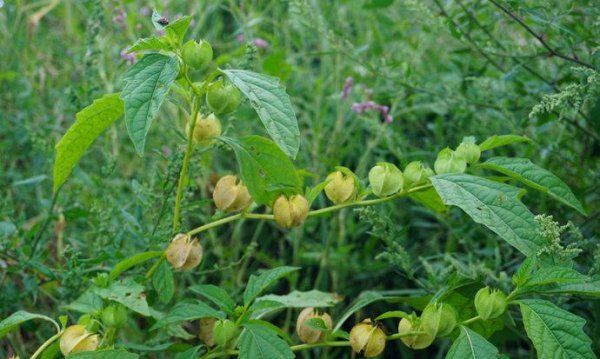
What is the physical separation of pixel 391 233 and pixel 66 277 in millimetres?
513

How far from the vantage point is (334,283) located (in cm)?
177

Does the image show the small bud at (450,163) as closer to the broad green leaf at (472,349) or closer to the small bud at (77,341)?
the broad green leaf at (472,349)

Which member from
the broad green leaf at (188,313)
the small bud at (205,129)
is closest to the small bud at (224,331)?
the broad green leaf at (188,313)

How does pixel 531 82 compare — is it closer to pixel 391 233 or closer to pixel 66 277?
pixel 391 233

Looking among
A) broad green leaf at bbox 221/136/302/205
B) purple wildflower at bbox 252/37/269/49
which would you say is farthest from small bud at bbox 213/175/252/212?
purple wildflower at bbox 252/37/269/49

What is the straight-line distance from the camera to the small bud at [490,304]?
900mm

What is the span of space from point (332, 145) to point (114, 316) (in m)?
1.01

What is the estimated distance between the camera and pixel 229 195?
1025 millimetres

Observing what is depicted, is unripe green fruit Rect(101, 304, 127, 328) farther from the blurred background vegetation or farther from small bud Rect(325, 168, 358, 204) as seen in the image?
small bud Rect(325, 168, 358, 204)

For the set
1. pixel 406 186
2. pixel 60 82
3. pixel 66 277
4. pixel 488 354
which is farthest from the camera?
pixel 60 82

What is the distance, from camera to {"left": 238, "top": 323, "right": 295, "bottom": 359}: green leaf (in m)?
0.92

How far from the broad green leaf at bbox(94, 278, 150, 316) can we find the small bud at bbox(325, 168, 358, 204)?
0.28 m

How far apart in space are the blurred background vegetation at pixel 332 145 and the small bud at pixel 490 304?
17 centimetres

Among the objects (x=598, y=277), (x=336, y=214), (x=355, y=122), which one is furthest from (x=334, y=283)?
(x=598, y=277)
